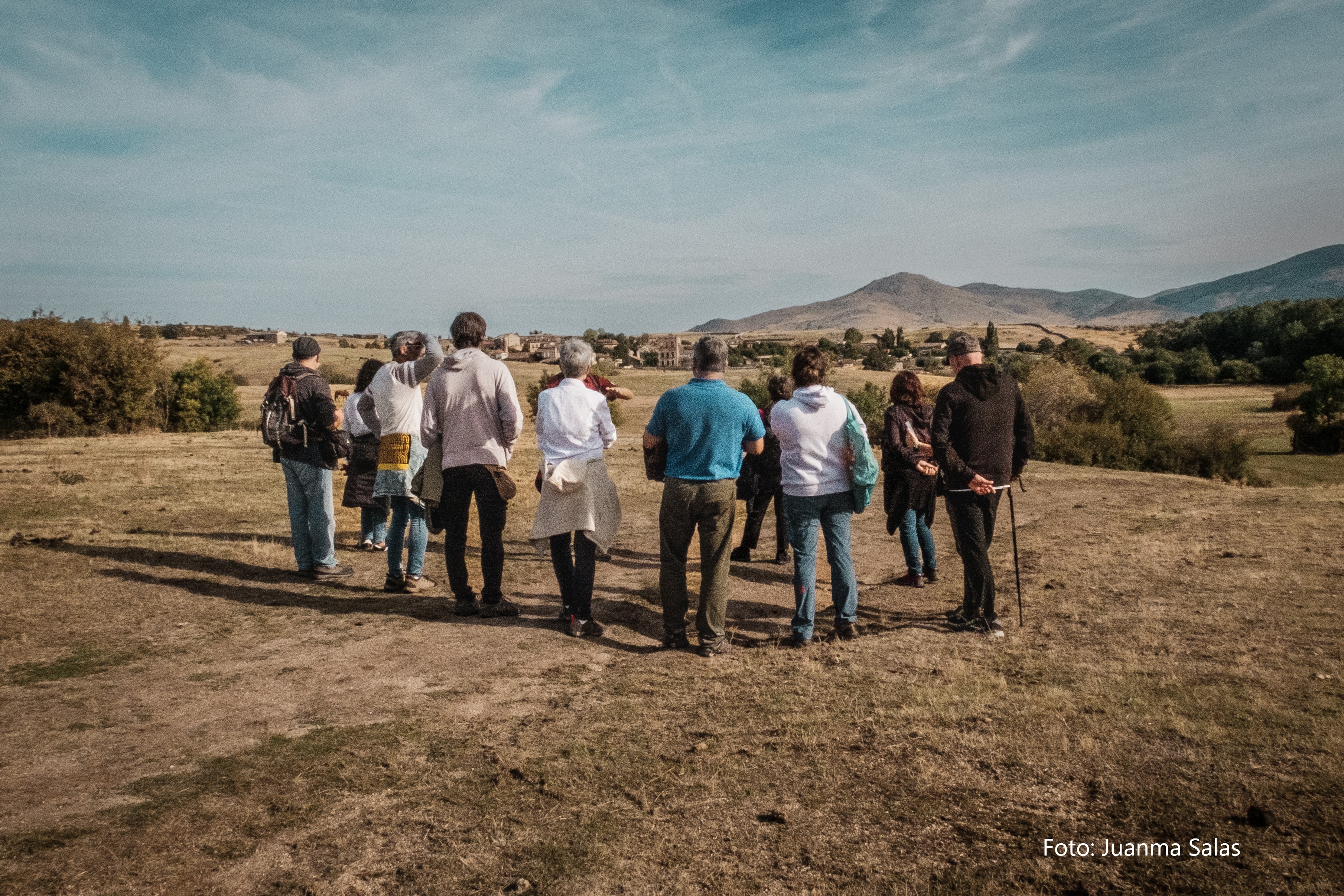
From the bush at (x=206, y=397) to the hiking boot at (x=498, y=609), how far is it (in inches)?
2077

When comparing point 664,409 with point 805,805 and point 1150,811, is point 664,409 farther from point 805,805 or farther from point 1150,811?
point 1150,811

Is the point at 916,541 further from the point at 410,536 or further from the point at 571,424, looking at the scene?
the point at 410,536

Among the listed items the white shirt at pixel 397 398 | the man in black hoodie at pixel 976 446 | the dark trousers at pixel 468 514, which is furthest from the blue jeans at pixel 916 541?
the white shirt at pixel 397 398

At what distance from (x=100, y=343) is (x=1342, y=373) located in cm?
7044

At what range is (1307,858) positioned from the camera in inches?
124

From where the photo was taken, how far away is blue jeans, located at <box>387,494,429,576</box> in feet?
25.9

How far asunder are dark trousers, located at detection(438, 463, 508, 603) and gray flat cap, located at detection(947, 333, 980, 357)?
3914 mm

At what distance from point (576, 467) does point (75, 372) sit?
150 ft

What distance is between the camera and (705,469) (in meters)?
5.99

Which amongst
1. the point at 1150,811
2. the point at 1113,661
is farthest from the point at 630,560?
the point at 1150,811

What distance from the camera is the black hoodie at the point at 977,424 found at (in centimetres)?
638

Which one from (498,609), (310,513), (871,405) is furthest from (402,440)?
(871,405)

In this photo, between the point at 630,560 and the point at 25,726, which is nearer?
the point at 25,726

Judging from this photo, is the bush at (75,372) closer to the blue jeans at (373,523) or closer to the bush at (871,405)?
the bush at (871,405)
